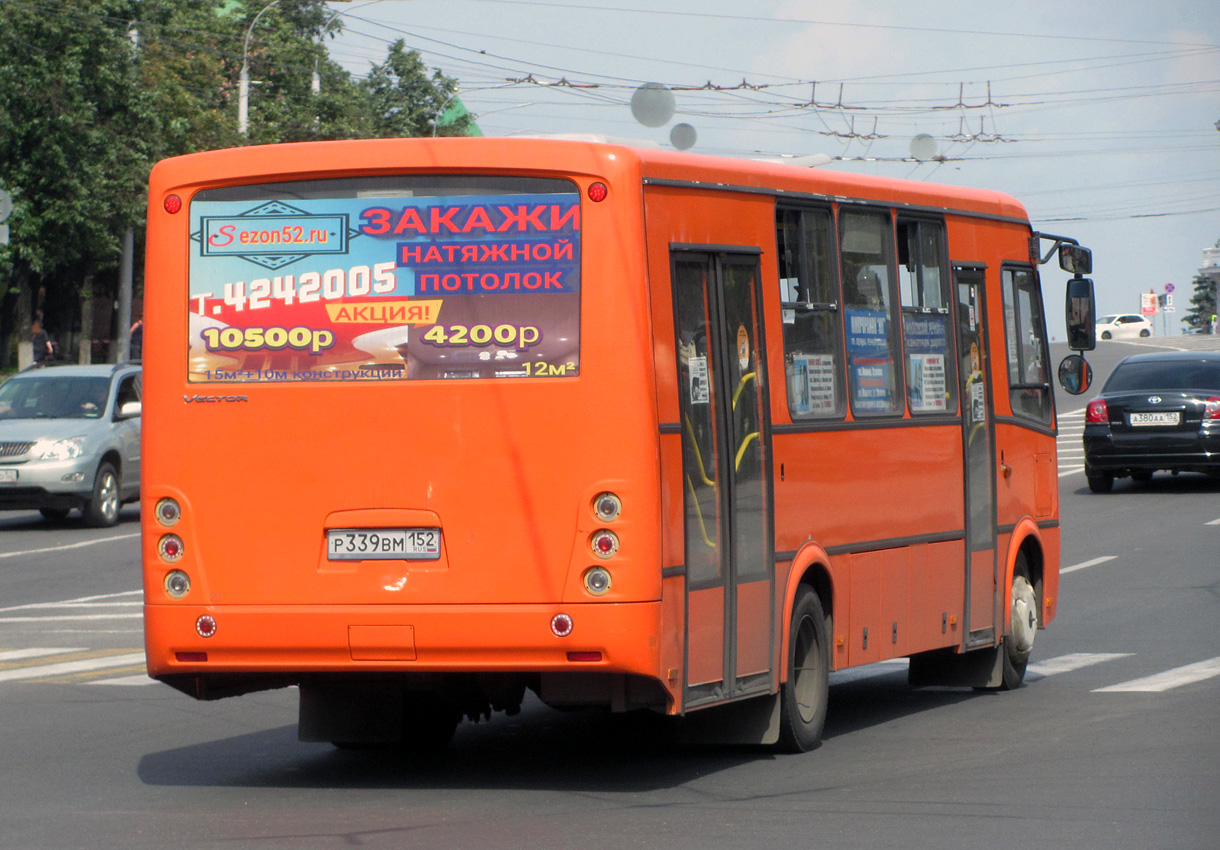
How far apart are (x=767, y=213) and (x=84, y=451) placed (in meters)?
16.0

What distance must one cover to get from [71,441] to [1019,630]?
1429 centimetres

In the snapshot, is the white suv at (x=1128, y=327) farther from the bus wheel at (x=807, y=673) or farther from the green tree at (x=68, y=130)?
the bus wheel at (x=807, y=673)

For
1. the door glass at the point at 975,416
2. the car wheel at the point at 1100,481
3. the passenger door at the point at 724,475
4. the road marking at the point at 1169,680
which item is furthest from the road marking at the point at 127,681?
the car wheel at the point at 1100,481

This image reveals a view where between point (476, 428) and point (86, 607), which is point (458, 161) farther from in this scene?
point (86, 607)

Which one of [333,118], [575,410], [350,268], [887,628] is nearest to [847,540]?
[887,628]

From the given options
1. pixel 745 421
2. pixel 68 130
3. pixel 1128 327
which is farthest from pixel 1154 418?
pixel 1128 327

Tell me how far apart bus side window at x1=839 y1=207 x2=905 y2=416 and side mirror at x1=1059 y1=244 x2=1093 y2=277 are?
272 cm

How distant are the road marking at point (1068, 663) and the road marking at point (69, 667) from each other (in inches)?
221

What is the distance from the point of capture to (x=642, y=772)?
28.6 ft

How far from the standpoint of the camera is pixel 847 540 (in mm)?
9539

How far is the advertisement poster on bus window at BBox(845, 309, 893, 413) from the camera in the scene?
9711mm

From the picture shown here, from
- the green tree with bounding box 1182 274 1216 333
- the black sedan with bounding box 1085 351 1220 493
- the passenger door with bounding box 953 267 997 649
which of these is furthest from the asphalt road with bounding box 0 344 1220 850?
the green tree with bounding box 1182 274 1216 333

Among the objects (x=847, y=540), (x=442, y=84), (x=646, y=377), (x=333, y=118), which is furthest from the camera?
(x=442, y=84)

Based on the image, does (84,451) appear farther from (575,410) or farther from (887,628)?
(575,410)
